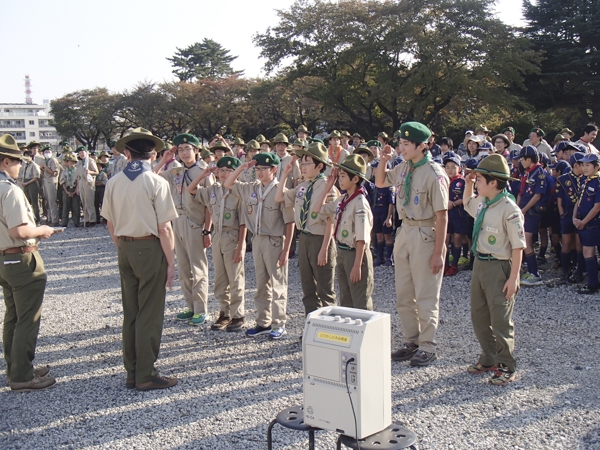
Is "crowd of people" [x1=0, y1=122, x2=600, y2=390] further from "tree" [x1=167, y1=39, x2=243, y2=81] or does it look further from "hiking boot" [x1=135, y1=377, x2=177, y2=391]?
"tree" [x1=167, y1=39, x2=243, y2=81]

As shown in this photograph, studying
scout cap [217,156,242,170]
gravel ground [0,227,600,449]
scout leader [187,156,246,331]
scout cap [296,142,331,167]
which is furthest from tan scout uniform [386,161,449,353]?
scout cap [217,156,242,170]

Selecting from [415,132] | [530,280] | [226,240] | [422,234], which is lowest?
[530,280]

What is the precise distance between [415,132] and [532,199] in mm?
3914

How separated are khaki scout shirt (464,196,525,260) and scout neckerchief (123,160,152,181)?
3.14 meters

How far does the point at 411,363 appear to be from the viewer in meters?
5.43

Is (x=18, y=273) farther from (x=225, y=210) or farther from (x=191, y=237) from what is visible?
Result: (x=225, y=210)

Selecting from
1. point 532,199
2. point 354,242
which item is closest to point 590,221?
point 532,199

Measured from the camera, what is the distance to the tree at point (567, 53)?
2653cm

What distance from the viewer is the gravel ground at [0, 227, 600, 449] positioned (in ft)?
13.6

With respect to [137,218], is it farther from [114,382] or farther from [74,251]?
[74,251]

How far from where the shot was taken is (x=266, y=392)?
4938mm

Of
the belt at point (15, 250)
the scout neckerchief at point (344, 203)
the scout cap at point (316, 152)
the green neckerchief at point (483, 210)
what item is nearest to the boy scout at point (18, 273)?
the belt at point (15, 250)

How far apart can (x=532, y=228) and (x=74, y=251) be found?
10017 millimetres

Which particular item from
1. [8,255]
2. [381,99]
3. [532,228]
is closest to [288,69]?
[381,99]
